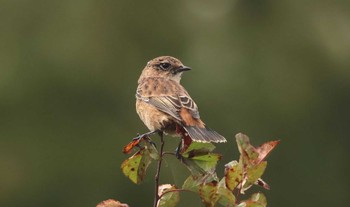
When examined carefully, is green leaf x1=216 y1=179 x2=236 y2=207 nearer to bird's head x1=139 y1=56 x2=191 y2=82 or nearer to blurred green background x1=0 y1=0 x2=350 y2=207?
bird's head x1=139 y1=56 x2=191 y2=82

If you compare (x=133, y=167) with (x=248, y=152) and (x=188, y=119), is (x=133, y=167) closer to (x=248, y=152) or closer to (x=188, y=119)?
(x=248, y=152)

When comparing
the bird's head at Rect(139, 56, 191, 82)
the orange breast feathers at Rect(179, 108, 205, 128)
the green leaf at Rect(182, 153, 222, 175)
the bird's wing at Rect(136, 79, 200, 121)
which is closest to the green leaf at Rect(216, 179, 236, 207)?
the green leaf at Rect(182, 153, 222, 175)

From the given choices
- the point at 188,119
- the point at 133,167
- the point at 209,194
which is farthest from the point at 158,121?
the point at 209,194

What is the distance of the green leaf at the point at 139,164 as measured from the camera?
3.91m

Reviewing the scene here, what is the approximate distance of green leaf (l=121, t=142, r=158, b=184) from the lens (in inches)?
154

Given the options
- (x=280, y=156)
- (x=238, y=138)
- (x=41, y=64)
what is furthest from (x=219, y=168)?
(x=238, y=138)

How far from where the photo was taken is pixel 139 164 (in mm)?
3930

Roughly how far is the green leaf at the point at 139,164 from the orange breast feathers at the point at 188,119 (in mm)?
1648

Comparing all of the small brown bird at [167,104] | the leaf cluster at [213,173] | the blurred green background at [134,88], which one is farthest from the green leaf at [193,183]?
the blurred green background at [134,88]

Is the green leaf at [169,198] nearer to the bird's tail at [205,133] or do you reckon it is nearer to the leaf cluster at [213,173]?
the leaf cluster at [213,173]

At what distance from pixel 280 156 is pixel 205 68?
8.29 ft

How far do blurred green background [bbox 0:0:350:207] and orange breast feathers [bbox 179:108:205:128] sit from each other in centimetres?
1173

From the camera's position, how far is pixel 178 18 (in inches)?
894

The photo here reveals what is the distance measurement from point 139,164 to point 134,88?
15009mm
